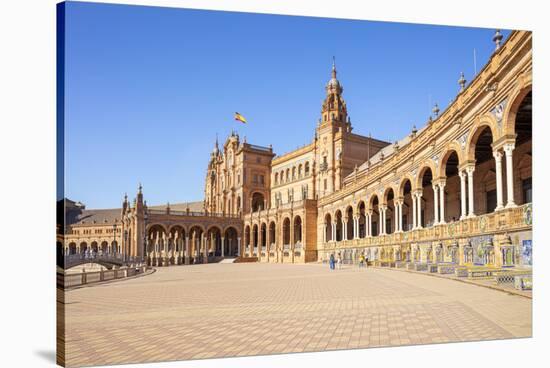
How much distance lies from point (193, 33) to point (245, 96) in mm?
2508

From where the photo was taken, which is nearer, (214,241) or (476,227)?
(476,227)

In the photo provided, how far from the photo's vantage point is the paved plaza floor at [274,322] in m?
9.12

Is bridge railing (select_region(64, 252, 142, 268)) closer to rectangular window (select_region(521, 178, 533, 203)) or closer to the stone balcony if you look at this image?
the stone balcony

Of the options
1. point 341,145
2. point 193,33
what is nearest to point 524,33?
point 193,33

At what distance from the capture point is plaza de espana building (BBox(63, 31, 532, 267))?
1448cm

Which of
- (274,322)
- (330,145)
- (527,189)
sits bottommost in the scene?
(274,322)

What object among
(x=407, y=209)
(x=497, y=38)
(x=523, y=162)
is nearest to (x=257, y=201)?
(x=407, y=209)

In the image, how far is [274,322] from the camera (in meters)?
10.6

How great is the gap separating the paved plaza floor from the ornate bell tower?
40822 millimetres

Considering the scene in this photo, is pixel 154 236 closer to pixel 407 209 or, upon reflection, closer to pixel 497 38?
pixel 407 209

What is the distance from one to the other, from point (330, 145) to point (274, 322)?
47.6m

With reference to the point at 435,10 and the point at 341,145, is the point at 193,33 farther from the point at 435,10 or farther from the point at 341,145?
the point at 341,145

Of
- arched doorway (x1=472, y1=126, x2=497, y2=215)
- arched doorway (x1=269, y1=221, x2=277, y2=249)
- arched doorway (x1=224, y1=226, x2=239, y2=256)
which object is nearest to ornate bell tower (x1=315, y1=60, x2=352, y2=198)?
arched doorway (x1=269, y1=221, x2=277, y2=249)

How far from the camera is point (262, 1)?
11445 mm
